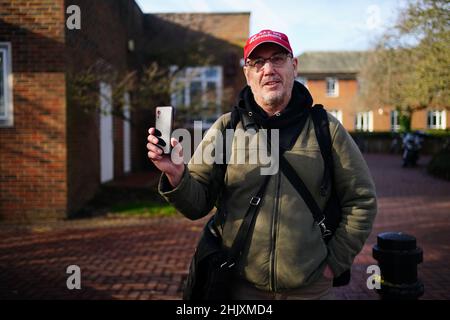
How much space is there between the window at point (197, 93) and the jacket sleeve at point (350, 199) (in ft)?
30.1

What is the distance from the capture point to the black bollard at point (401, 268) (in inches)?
111

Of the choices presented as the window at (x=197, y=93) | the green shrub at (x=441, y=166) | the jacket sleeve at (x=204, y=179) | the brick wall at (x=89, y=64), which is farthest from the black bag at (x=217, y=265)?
the green shrub at (x=441, y=166)

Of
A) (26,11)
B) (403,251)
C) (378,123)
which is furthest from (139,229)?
(378,123)

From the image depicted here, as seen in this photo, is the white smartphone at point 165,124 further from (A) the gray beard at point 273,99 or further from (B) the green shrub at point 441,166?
(B) the green shrub at point 441,166

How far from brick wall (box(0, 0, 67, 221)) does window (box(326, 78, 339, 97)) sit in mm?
37614

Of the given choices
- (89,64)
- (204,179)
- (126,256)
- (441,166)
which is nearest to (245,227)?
(204,179)

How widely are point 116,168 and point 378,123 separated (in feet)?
112

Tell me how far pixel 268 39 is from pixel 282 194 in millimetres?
799

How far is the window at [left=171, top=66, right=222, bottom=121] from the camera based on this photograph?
11.9 metres

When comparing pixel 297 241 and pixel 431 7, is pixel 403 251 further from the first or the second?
pixel 431 7

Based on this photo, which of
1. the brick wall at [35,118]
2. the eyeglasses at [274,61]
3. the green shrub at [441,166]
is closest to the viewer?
the eyeglasses at [274,61]

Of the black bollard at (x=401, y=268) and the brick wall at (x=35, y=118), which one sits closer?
the black bollard at (x=401, y=268)

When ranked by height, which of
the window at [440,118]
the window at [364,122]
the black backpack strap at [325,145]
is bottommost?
the black backpack strap at [325,145]

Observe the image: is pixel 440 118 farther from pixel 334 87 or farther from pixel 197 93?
pixel 334 87
